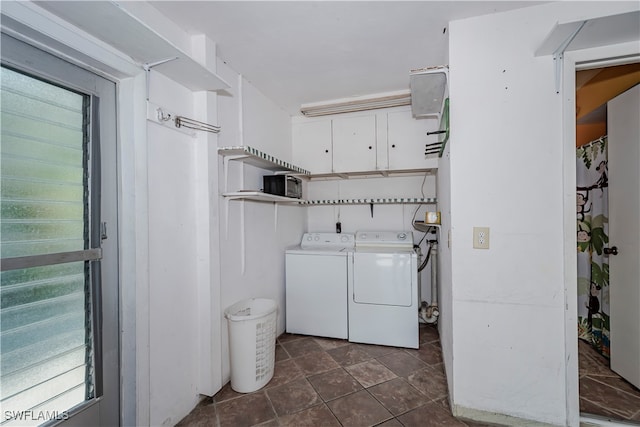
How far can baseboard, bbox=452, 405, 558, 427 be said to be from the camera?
1614 mm

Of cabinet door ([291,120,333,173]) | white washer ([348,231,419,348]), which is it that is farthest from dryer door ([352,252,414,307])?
cabinet door ([291,120,333,173])

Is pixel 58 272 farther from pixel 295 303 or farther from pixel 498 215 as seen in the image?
pixel 498 215

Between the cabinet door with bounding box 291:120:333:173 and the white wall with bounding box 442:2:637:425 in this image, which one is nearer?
the white wall with bounding box 442:2:637:425

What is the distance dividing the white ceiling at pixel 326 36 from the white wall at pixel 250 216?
25 centimetres

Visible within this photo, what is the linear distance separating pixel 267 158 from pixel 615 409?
290 cm

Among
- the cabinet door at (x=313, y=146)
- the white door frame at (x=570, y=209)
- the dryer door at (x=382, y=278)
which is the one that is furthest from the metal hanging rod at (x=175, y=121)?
the white door frame at (x=570, y=209)

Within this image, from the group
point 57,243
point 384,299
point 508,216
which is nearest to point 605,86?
point 508,216

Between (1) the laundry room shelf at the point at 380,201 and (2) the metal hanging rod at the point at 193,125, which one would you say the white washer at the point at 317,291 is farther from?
(2) the metal hanging rod at the point at 193,125

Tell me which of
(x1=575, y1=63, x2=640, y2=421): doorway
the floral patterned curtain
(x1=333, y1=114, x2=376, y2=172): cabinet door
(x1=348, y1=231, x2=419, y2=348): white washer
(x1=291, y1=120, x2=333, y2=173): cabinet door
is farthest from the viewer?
(x1=291, y1=120, x2=333, y2=173): cabinet door

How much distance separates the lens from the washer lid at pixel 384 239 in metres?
3.05

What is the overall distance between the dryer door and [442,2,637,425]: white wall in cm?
89

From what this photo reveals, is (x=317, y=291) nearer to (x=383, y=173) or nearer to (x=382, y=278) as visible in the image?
(x=382, y=278)

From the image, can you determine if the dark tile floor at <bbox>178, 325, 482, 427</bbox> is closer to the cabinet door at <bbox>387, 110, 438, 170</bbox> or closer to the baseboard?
the baseboard

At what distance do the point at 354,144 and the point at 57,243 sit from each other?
2.66m
